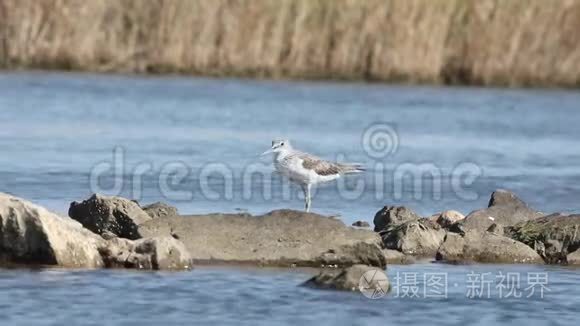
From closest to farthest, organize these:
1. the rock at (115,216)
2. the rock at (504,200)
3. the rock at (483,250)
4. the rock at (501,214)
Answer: the rock at (115,216)
the rock at (483,250)
the rock at (501,214)
the rock at (504,200)

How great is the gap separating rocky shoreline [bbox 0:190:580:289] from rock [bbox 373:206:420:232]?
0.4 inches

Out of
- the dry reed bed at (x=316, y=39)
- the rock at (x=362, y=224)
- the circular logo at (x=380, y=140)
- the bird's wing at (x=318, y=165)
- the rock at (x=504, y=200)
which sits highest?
the dry reed bed at (x=316, y=39)

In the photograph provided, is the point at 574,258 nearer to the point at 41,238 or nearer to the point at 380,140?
the point at 41,238

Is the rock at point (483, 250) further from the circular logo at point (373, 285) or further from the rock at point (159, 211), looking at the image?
the rock at point (159, 211)

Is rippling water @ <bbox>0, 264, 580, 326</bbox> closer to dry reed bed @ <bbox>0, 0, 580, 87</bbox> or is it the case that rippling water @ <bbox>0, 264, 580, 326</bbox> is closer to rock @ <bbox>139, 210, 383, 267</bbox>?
rock @ <bbox>139, 210, 383, 267</bbox>

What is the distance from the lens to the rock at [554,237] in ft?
35.6

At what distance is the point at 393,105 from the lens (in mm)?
23438

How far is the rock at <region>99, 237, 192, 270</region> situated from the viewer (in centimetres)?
971

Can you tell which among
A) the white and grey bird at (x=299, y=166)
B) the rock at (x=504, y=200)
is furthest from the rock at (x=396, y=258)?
the rock at (x=504, y=200)

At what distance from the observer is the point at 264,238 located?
10.2 metres

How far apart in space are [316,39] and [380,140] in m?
5.80

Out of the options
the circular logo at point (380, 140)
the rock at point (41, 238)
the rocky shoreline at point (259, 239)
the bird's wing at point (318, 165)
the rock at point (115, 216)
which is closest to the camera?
the rock at point (41, 238)

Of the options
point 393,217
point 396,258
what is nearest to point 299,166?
point 393,217

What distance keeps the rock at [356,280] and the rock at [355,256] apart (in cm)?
72
